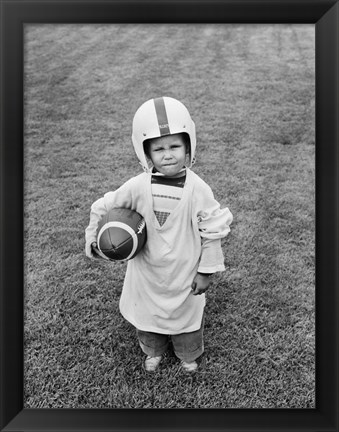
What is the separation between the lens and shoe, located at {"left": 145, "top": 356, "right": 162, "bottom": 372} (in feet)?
10.1

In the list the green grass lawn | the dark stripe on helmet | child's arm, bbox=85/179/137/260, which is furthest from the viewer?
the green grass lawn

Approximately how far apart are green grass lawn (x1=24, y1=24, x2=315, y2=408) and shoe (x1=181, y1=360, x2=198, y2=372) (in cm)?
5

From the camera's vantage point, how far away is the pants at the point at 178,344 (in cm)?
307

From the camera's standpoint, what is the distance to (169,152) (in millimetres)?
2586

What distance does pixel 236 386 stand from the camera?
2.98 metres

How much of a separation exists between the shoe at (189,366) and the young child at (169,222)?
0.25m

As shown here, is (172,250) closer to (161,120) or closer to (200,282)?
(200,282)

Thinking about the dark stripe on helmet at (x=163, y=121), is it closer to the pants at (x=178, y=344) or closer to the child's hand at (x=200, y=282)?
the child's hand at (x=200, y=282)

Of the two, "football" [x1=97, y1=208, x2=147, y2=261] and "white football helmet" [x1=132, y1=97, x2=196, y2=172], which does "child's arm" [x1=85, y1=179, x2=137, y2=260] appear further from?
"white football helmet" [x1=132, y1=97, x2=196, y2=172]

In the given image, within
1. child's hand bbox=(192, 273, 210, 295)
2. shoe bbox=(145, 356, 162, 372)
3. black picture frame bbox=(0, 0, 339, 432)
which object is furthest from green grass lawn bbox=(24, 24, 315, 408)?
child's hand bbox=(192, 273, 210, 295)
